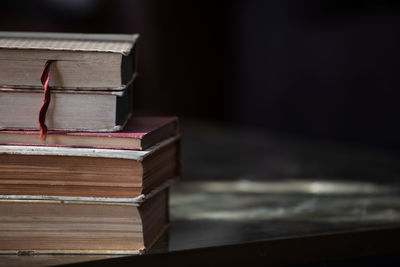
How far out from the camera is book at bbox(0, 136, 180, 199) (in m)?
0.80

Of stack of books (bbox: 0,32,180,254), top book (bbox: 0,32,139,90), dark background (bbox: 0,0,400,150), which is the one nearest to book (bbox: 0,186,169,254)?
stack of books (bbox: 0,32,180,254)

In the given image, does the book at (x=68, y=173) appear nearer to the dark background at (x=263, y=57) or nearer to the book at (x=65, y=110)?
the book at (x=65, y=110)

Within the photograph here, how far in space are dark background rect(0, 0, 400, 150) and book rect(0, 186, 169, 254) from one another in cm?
252

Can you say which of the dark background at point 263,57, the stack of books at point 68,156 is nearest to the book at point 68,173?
the stack of books at point 68,156

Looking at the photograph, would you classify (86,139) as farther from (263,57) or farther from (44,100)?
(263,57)

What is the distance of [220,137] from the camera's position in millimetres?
2945

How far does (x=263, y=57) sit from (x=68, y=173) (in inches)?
145

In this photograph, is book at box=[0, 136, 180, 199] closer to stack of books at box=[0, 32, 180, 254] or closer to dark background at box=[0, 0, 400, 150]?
stack of books at box=[0, 32, 180, 254]

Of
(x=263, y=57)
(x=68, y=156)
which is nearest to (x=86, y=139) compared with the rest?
(x=68, y=156)

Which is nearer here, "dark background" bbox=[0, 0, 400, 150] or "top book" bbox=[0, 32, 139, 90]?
"top book" bbox=[0, 32, 139, 90]

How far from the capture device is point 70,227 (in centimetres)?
82

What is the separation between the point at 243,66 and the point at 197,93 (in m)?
0.62

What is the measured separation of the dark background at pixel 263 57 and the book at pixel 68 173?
2522 millimetres

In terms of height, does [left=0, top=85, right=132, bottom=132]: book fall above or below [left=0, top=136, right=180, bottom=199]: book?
above
